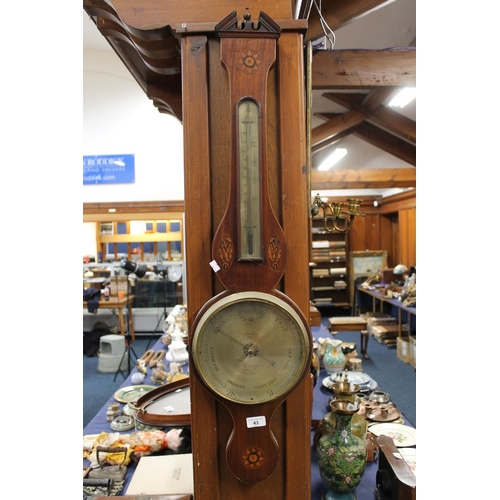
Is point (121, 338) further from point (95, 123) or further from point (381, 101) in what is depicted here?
point (381, 101)

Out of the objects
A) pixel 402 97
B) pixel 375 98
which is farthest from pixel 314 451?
pixel 375 98

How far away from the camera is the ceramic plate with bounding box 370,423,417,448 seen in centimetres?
198

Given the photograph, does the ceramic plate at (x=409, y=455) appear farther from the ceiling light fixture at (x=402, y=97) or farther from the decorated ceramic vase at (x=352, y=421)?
the ceiling light fixture at (x=402, y=97)

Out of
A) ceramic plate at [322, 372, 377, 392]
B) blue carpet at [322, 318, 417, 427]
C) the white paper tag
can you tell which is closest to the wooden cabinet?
blue carpet at [322, 318, 417, 427]

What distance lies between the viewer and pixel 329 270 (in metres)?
9.71

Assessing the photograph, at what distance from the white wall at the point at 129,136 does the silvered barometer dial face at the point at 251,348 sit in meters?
6.54

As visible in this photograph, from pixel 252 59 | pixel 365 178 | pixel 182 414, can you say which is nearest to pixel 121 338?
pixel 182 414

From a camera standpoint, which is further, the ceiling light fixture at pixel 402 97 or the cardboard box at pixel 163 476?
the ceiling light fixture at pixel 402 97

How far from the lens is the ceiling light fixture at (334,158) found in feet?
25.1

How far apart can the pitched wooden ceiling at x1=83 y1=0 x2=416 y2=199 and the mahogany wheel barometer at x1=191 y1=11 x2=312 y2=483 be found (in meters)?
0.18

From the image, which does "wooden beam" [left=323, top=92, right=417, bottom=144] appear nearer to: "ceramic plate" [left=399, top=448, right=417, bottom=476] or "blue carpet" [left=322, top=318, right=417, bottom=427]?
"blue carpet" [left=322, top=318, right=417, bottom=427]

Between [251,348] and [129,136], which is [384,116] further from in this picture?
[251,348]

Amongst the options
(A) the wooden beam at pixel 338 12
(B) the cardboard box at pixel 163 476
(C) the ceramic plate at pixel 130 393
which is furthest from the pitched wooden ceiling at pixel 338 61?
(C) the ceramic plate at pixel 130 393

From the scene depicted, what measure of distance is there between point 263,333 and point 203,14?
39.6 inches
